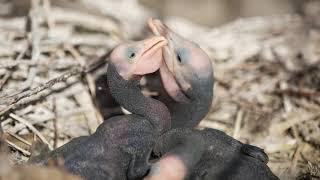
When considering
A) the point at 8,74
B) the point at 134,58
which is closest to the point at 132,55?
the point at 134,58

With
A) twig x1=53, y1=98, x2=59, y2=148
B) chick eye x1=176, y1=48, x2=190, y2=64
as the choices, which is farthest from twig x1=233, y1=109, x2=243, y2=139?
twig x1=53, y1=98, x2=59, y2=148

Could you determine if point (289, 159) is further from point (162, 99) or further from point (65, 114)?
point (65, 114)

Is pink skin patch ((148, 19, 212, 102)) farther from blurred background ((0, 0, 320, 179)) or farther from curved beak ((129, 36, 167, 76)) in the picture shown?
blurred background ((0, 0, 320, 179))

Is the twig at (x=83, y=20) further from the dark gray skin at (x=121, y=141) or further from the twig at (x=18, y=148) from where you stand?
the twig at (x=18, y=148)

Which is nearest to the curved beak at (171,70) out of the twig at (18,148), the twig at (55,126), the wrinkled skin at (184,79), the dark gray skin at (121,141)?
the wrinkled skin at (184,79)

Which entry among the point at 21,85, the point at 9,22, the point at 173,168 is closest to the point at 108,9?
the point at 9,22

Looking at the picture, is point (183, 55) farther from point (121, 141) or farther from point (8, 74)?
point (8, 74)
